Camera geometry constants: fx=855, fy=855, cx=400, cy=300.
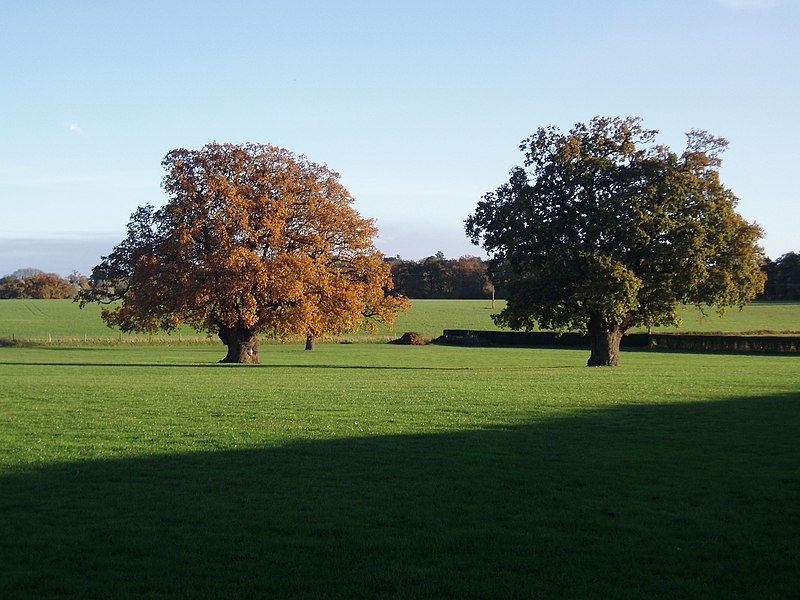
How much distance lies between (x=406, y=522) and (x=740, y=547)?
10.8ft

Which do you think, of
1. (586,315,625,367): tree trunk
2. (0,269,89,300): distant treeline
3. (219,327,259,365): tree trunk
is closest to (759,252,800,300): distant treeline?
(586,315,625,367): tree trunk


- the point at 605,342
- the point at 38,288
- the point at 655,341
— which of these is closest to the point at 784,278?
the point at 655,341

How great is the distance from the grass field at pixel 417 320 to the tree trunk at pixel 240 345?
1403 inches

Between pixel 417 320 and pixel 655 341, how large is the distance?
42341 mm

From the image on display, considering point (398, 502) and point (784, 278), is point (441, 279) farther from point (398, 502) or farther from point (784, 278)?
point (398, 502)

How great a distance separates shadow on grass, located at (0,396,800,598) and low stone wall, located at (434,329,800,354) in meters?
58.7

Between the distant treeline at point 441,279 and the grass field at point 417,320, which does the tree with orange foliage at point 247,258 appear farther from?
the distant treeline at point 441,279

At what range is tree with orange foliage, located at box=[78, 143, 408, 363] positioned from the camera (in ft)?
147

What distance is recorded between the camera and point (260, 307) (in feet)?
154

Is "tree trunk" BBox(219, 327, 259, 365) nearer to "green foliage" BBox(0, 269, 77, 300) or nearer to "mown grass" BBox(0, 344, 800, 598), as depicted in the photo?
"mown grass" BBox(0, 344, 800, 598)

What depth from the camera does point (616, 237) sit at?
40969 mm

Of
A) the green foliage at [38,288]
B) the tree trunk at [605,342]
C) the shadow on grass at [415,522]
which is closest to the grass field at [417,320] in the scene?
the green foliage at [38,288]

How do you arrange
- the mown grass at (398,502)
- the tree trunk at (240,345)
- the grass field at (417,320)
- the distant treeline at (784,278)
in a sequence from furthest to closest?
the distant treeline at (784,278), the grass field at (417,320), the tree trunk at (240,345), the mown grass at (398,502)

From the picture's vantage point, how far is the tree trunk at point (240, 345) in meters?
49.0
